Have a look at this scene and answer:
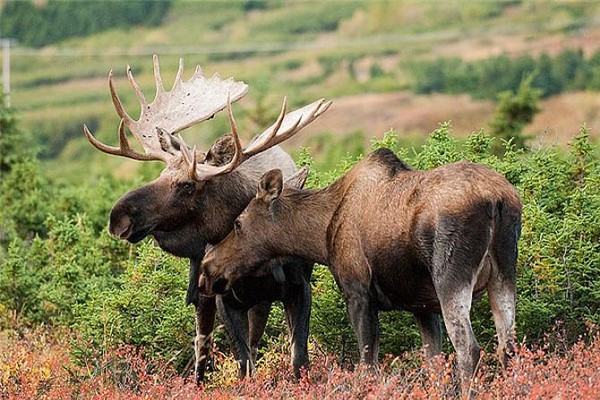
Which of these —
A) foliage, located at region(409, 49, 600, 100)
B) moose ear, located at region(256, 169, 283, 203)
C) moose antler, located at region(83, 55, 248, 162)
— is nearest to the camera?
moose ear, located at region(256, 169, 283, 203)

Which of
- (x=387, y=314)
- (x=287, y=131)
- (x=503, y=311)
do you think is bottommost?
(x=387, y=314)

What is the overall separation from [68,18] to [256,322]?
81.6m

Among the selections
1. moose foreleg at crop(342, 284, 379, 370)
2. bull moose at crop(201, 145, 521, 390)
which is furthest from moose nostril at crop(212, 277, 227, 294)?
moose foreleg at crop(342, 284, 379, 370)

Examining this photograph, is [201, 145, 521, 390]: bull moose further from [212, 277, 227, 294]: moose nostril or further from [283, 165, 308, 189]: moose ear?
[283, 165, 308, 189]: moose ear

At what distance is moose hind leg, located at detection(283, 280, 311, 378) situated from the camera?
953 centimetres

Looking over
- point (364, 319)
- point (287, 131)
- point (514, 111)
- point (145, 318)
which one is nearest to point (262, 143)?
point (287, 131)

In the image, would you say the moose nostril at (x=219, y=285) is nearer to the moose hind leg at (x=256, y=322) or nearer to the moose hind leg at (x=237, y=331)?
the moose hind leg at (x=237, y=331)

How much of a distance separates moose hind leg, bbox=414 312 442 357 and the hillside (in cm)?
4137

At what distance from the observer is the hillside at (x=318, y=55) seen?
2322 inches

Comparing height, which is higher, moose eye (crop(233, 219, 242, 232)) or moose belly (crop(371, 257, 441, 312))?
moose eye (crop(233, 219, 242, 232))

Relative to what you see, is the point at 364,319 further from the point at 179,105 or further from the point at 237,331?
the point at 179,105

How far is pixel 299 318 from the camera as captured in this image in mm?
9602

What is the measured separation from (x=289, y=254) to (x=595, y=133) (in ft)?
136

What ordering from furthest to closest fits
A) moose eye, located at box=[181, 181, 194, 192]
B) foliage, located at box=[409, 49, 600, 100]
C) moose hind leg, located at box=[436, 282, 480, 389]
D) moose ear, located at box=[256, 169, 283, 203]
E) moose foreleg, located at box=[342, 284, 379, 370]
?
foliage, located at box=[409, 49, 600, 100]
moose eye, located at box=[181, 181, 194, 192]
moose ear, located at box=[256, 169, 283, 203]
moose foreleg, located at box=[342, 284, 379, 370]
moose hind leg, located at box=[436, 282, 480, 389]
